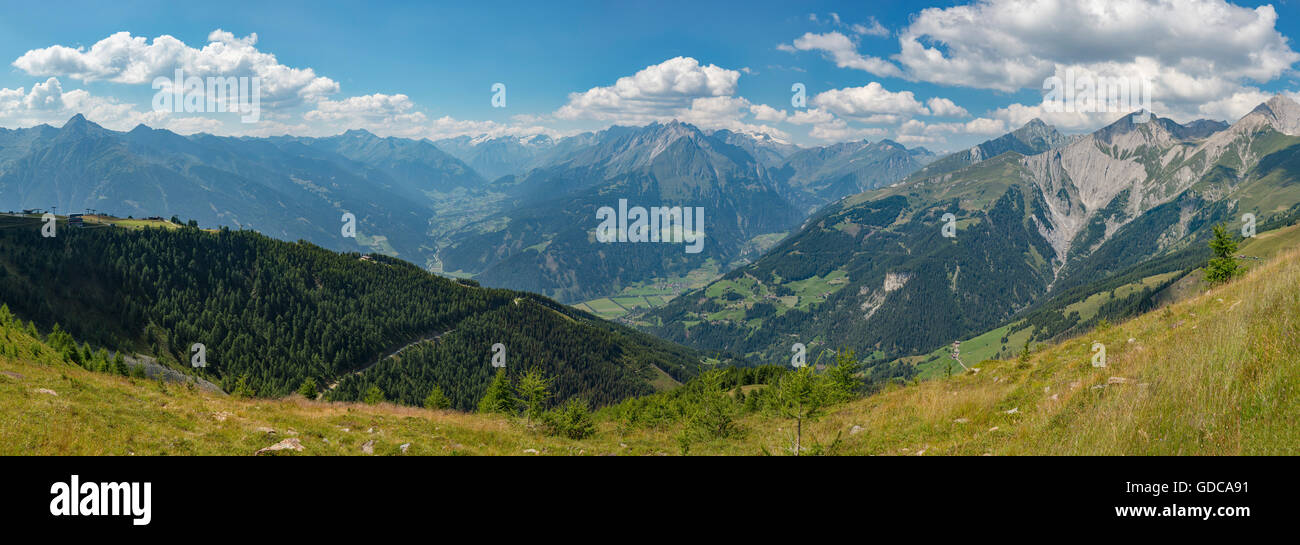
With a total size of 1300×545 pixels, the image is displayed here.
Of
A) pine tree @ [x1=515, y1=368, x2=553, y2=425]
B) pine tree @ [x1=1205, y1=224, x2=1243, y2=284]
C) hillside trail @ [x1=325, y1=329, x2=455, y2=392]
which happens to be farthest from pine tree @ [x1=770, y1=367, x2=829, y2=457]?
hillside trail @ [x1=325, y1=329, x2=455, y2=392]

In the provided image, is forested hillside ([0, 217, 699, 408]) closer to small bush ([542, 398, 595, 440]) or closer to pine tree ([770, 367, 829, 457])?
small bush ([542, 398, 595, 440])

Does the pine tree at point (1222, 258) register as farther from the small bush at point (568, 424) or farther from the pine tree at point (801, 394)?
the small bush at point (568, 424)

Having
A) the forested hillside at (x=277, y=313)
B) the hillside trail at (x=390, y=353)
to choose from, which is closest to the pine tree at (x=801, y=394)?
the forested hillside at (x=277, y=313)

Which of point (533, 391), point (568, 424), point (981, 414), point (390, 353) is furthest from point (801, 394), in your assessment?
point (390, 353)

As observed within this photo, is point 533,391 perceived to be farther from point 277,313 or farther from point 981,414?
point 277,313
